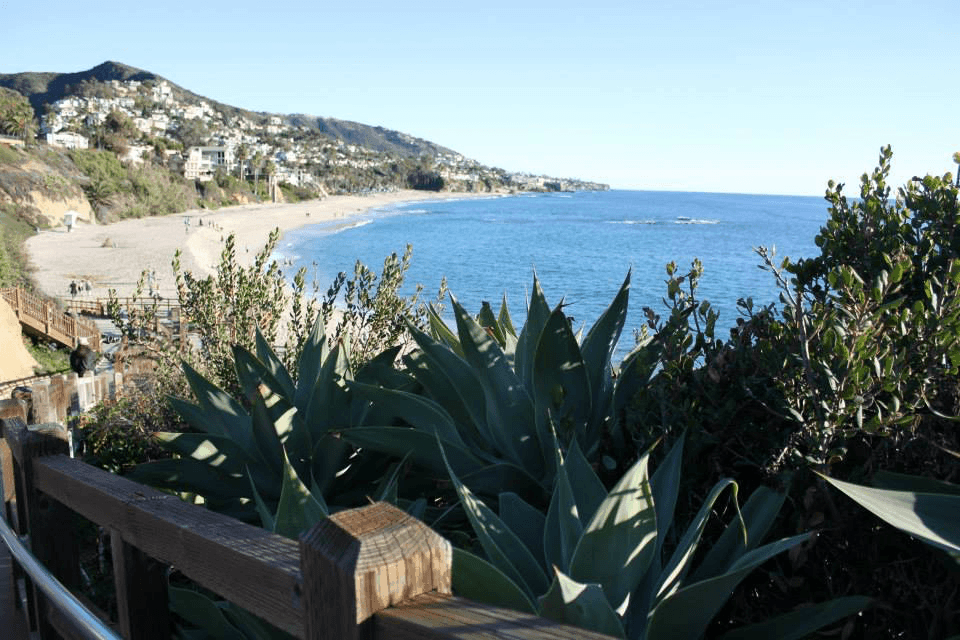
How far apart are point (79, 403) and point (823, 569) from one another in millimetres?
8529

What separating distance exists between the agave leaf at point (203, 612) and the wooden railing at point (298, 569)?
0.24 meters

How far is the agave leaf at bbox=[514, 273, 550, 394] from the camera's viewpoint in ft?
9.04

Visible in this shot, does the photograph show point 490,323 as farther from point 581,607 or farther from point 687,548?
point 581,607

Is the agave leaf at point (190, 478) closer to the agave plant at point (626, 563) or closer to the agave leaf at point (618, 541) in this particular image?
the agave plant at point (626, 563)

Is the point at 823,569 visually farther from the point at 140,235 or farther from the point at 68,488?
the point at 140,235

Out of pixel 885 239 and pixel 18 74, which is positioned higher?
pixel 18 74

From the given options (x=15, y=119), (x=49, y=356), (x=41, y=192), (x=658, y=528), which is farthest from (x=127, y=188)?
(x=658, y=528)

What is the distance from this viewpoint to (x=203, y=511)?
62.0 inches

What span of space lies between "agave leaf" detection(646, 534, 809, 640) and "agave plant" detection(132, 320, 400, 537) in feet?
4.22

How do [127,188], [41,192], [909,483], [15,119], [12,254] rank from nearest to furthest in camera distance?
1. [909,483]
2. [12,254]
3. [41,192]
4. [127,188]
5. [15,119]

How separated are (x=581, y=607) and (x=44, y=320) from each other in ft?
67.2

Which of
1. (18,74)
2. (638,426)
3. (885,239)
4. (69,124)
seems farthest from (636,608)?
(18,74)

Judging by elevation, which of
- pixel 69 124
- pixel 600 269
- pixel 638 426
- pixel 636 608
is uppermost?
pixel 69 124

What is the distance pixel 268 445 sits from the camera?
2.90 meters
